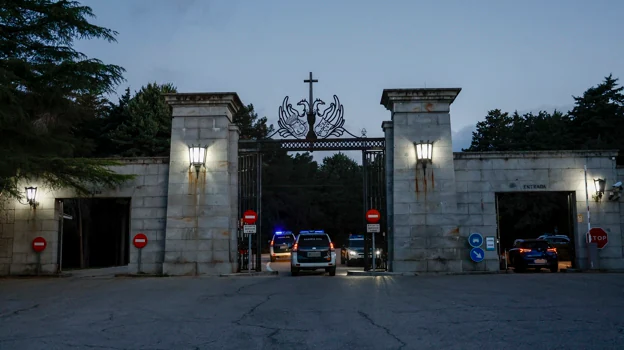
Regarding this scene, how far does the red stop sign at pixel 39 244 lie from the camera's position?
19.1m

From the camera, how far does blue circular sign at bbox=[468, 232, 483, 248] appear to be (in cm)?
1841

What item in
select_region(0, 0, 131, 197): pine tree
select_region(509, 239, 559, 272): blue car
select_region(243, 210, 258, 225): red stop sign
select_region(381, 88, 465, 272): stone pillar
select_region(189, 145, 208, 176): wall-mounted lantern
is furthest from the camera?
select_region(509, 239, 559, 272): blue car

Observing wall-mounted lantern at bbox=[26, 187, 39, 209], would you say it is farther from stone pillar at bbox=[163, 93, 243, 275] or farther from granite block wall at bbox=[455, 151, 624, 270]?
granite block wall at bbox=[455, 151, 624, 270]

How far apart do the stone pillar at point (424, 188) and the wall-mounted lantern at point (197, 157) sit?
6216 mm

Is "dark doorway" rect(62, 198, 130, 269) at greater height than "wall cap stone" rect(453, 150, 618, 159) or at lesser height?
lesser

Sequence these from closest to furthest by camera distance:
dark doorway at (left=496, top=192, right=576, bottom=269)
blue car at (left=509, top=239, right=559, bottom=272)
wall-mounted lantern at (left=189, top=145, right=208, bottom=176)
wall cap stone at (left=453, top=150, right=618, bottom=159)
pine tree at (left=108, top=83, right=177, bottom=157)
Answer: wall-mounted lantern at (left=189, top=145, right=208, bottom=176)
wall cap stone at (left=453, top=150, right=618, bottom=159)
blue car at (left=509, top=239, right=559, bottom=272)
pine tree at (left=108, top=83, right=177, bottom=157)
dark doorway at (left=496, top=192, right=576, bottom=269)

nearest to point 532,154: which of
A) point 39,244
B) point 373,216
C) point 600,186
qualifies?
point 600,186

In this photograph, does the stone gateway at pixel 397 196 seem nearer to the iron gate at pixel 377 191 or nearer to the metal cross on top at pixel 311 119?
the iron gate at pixel 377 191

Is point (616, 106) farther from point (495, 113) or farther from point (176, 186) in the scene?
point (176, 186)

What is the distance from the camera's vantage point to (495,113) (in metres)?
53.6

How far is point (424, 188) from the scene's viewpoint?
61.2 ft

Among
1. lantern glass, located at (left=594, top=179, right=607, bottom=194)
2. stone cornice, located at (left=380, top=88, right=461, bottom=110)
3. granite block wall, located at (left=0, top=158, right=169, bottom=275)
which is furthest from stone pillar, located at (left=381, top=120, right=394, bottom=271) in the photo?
granite block wall, located at (left=0, top=158, right=169, bottom=275)

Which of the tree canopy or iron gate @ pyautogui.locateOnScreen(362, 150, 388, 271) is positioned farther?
the tree canopy

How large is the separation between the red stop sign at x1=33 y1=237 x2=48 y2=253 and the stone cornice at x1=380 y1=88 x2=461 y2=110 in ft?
40.4
